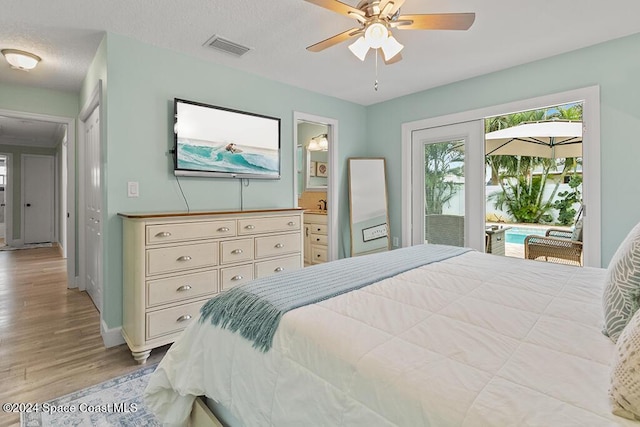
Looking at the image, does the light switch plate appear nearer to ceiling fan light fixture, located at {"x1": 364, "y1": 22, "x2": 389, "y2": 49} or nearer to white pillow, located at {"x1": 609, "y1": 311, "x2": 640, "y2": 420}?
ceiling fan light fixture, located at {"x1": 364, "y1": 22, "x2": 389, "y2": 49}

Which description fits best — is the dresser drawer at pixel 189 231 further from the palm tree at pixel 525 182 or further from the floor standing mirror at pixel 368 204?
the palm tree at pixel 525 182

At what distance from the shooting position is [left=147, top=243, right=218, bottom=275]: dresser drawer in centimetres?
223

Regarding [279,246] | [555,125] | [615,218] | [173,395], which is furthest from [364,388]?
[555,125]

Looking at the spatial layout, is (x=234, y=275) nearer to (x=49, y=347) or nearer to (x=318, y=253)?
(x=49, y=347)

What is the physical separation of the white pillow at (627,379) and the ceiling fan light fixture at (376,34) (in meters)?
1.83

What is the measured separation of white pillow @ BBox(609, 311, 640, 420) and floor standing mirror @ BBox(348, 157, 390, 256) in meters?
3.52

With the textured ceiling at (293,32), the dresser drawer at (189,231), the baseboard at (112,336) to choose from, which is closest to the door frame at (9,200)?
the textured ceiling at (293,32)

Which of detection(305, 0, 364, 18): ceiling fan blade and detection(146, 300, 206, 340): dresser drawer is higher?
detection(305, 0, 364, 18): ceiling fan blade

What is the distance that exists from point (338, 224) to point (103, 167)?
2.65 meters

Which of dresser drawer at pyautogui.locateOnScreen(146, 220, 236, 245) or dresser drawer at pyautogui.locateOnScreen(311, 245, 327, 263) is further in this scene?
dresser drawer at pyautogui.locateOnScreen(311, 245, 327, 263)

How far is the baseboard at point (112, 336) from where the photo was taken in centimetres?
246

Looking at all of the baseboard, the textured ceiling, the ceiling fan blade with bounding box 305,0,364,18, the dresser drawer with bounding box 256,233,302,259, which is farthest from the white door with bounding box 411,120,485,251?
the baseboard

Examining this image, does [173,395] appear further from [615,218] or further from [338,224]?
[615,218]

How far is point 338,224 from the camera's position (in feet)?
13.9
